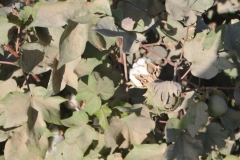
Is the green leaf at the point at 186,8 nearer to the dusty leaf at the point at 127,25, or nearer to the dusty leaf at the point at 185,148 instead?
the dusty leaf at the point at 127,25

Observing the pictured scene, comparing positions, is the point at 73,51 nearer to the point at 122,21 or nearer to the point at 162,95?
the point at 122,21

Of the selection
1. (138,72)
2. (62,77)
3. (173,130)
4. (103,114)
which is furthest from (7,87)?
(173,130)

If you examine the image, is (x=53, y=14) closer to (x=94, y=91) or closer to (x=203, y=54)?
(x=94, y=91)

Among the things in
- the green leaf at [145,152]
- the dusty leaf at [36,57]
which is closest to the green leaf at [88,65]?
the dusty leaf at [36,57]

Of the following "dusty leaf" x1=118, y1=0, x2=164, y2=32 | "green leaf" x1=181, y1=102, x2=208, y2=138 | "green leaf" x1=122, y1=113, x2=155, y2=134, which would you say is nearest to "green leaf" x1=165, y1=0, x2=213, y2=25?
"dusty leaf" x1=118, y1=0, x2=164, y2=32

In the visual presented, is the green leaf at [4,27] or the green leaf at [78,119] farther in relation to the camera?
the green leaf at [78,119]

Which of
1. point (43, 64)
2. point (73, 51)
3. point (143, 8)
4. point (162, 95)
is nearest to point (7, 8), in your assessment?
point (43, 64)

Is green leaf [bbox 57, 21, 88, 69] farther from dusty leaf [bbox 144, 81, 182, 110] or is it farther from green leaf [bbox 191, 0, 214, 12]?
green leaf [bbox 191, 0, 214, 12]
